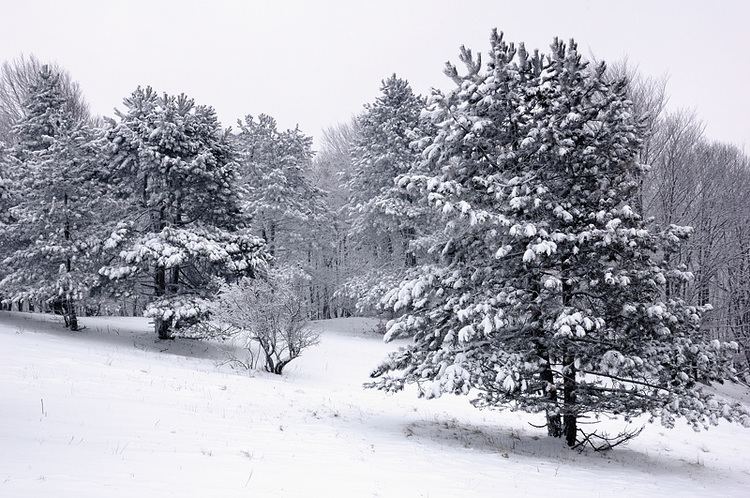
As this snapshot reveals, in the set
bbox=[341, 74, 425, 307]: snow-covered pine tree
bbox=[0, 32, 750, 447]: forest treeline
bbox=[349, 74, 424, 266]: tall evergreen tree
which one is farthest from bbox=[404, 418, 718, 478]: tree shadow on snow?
bbox=[349, 74, 424, 266]: tall evergreen tree

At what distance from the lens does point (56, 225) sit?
17.8 meters

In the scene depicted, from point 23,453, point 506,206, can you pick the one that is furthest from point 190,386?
point 506,206

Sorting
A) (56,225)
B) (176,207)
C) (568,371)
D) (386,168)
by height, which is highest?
(386,168)

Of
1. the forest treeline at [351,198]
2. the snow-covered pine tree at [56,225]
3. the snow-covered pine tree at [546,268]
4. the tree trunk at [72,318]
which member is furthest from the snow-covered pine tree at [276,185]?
the snow-covered pine tree at [546,268]

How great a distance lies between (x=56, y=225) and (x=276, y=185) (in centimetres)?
1301

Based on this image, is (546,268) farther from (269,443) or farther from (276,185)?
(276,185)

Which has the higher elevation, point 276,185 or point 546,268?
point 276,185

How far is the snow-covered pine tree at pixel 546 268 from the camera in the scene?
8453mm

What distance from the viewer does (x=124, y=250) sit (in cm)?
1734

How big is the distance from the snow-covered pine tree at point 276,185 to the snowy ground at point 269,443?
50.3ft

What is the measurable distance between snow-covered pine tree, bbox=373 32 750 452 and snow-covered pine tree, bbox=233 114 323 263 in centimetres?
2081

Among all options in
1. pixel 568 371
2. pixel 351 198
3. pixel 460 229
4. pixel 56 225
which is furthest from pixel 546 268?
pixel 351 198

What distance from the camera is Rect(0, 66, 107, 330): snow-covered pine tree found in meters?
17.2

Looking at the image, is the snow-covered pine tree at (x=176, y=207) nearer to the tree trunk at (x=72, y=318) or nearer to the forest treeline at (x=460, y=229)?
the forest treeline at (x=460, y=229)
